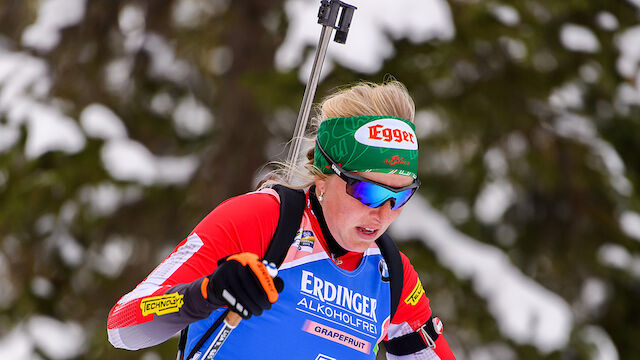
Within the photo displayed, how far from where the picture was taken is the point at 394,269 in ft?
8.84

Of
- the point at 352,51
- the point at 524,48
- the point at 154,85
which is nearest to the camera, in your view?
the point at 352,51

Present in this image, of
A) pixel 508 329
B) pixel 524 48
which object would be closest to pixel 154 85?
pixel 524 48

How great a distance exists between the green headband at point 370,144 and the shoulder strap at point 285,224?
0.16m

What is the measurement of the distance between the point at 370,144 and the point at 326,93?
8.39 feet

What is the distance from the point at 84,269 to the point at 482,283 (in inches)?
137

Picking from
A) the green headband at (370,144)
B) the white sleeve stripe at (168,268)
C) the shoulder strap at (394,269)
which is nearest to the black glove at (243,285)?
the white sleeve stripe at (168,268)

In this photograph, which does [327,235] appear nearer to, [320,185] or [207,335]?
[320,185]

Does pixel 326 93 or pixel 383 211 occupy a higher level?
pixel 383 211

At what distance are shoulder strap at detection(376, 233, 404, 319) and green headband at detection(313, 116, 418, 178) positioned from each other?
1.10ft

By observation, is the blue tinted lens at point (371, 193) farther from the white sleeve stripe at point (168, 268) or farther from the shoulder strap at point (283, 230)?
the white sleeve stripe at point (168, 268)

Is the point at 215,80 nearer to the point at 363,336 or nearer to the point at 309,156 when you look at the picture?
the point at 309,156

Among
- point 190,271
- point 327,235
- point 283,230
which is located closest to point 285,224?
point 283,230

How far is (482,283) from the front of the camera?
604cm

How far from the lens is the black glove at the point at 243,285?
1932mm
